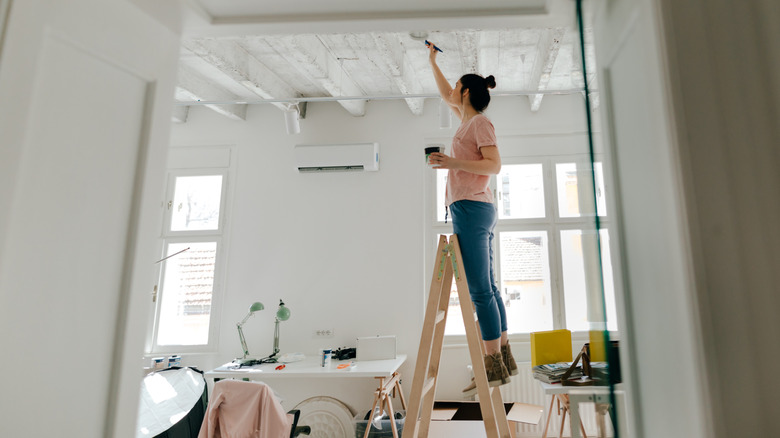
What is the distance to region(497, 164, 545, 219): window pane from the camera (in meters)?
3.79

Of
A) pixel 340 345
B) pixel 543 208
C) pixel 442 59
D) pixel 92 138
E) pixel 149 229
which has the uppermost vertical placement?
pixel 442 59

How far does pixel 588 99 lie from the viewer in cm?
92

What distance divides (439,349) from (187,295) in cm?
328

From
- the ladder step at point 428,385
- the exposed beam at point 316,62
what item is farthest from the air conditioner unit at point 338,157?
the ladder step at point 428,385

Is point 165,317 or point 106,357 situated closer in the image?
point 106,357

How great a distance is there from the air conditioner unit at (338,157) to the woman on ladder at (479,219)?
6.86 ft

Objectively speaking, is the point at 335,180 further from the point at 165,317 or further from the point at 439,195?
the point at 165,317

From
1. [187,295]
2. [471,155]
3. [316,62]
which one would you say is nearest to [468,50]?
[316,62]

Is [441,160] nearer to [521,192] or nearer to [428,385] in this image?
[428,385]

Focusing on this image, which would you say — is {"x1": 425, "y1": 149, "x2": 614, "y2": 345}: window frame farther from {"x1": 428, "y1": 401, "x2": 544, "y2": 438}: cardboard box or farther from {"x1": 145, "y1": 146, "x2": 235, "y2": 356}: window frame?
{"x1": 145, "y1": 146, "x2": 235, "y2": 356}: window frame

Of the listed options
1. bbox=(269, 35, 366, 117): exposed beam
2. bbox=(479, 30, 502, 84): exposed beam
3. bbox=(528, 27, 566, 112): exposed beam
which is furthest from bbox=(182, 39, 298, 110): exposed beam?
bbox=(528, 27, 566, 112): exposed beam

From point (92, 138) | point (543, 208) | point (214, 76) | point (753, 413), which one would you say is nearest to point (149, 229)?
point (92, 138)

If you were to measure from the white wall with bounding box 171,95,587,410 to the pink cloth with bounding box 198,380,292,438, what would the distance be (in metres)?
1.31

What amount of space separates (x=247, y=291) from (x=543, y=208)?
10.2ft
